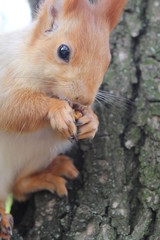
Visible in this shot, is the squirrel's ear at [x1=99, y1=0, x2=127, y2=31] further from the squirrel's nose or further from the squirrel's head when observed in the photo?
the squirrel's nose

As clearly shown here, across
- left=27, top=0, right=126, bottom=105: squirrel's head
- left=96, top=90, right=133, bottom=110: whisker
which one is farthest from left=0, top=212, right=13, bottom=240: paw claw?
left=96, top=90, right=133, bottom=110: whisker

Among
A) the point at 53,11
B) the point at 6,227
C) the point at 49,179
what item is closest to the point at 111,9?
the point at 53,11

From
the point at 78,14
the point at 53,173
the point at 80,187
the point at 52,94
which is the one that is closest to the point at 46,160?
the point at 53,173

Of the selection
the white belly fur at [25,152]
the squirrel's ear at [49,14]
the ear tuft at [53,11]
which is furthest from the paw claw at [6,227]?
the ear tuft at [53,11]

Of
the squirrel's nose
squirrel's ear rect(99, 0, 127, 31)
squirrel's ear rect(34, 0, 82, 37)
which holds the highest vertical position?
squirrel's ear rect(99, 0, 127, 31)

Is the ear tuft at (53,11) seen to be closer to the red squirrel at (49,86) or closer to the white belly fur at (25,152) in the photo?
the red squirrel at (49,86)

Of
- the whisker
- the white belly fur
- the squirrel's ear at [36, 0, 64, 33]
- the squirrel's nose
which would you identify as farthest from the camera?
the whisker

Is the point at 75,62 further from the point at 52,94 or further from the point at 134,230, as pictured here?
the point at 134,230
